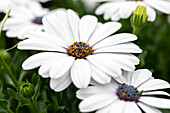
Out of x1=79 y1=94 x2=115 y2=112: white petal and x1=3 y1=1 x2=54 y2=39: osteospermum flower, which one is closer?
x1=79 y1=94 x2=115 y2=112: white petal

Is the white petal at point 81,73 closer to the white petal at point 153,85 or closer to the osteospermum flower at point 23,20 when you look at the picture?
the white petal at point 153,85

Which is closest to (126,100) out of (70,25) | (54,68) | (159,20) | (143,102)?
(143,102)

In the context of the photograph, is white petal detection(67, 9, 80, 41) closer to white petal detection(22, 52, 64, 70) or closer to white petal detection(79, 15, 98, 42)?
white petal detection(79, 15, 98, 42)

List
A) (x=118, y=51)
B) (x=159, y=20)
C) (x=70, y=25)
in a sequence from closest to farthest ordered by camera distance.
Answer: (x=118, y=51)
(x=70, y=25)
(x=159, y=20)

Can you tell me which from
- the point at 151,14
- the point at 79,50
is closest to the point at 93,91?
the point at 79,50

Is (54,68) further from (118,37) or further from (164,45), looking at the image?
(164,45)

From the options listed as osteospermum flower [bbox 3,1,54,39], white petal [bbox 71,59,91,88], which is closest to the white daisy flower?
osteospermum flower [bbox 3,1,54,39]
